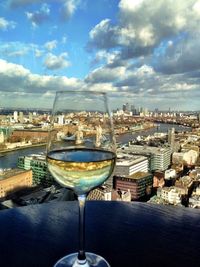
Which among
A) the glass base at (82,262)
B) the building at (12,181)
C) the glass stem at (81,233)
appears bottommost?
the building at (12,181)

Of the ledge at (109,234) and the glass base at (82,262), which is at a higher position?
the glass base at (82,262)

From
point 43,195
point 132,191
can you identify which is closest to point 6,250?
point 43,195

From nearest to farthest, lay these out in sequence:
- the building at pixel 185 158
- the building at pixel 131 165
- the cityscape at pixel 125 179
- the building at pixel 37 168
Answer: the cityscape at pixel 125 179 → the building at pixel 37 168 → the building at pixel 131 165 → the building at pixel 185 158

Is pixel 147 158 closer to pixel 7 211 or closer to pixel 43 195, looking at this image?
pixel 43 195

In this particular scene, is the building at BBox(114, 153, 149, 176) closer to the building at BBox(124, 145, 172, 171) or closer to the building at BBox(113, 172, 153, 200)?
the building at BBox(113, 172, 153, 200)

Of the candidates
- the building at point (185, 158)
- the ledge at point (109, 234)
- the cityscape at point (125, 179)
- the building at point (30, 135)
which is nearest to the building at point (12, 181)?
the cityscape at point (125, 179)

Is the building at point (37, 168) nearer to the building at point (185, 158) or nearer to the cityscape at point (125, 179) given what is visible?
the cityscape at point (125, 179)

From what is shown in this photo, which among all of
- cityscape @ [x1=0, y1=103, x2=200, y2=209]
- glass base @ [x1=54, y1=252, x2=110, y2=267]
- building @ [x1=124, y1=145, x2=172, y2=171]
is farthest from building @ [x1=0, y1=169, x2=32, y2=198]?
glass base @ [x1=54, y1=252, x2=110, y2=267]
